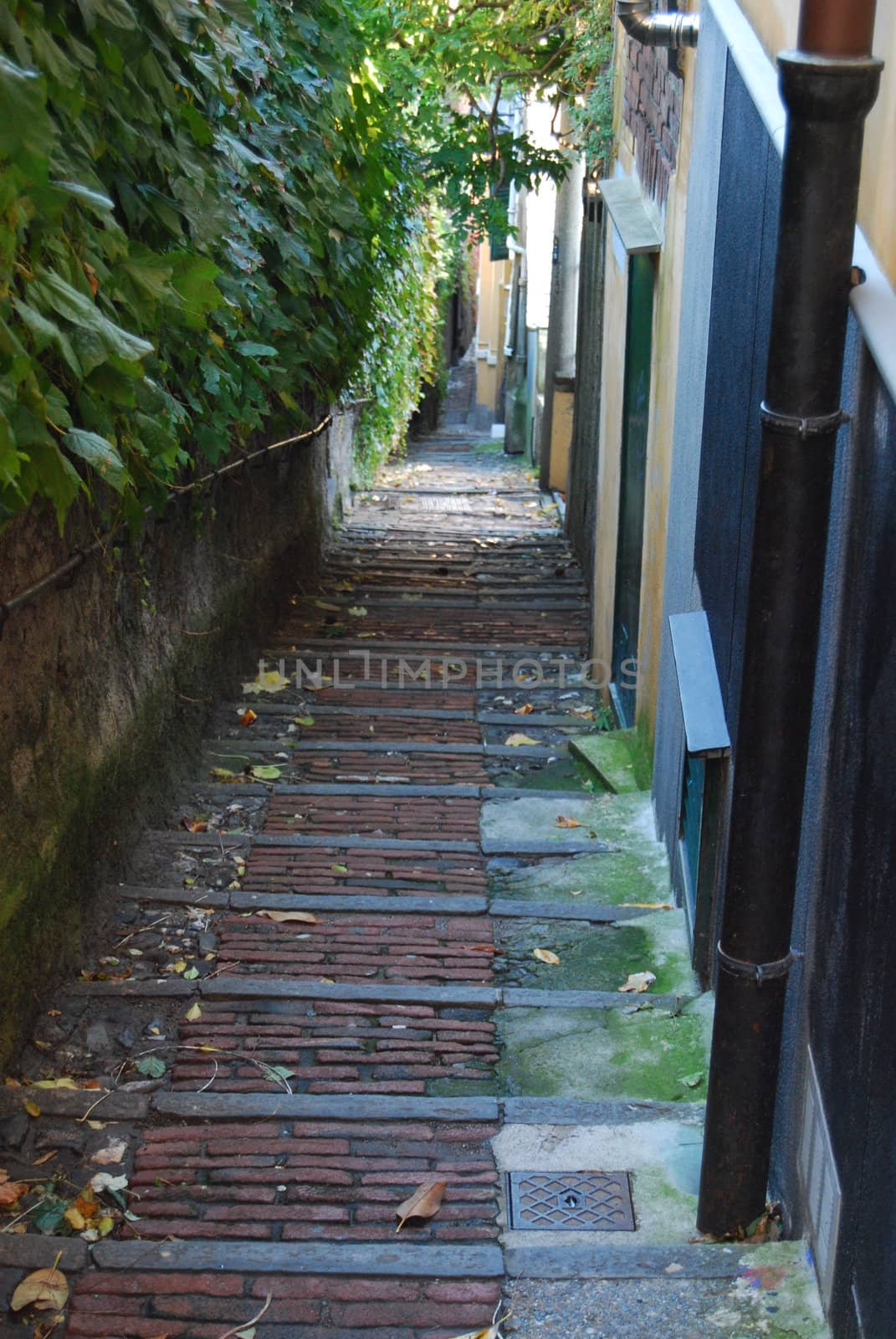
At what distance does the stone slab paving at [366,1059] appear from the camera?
291 cm

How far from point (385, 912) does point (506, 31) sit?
9085 millimetres

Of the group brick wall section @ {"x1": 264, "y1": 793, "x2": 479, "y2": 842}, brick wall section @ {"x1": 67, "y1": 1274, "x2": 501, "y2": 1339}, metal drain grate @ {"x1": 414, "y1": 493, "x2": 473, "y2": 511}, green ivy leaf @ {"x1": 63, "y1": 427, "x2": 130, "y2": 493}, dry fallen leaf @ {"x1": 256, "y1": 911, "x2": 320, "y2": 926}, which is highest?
green ivy leaf @ {"x1": 63, "y1": 427, "x2": 130, "y2": 493}

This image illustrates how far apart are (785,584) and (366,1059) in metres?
2.05

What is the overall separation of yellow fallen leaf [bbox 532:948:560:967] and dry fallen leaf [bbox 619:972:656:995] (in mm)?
260

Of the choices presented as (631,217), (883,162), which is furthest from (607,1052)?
(631,217)

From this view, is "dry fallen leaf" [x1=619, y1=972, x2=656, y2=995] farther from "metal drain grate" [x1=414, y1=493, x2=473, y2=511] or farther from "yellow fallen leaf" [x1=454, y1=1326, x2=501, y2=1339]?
"metal drain grate" [x1=414, y1=493, x2=473, y2=511]

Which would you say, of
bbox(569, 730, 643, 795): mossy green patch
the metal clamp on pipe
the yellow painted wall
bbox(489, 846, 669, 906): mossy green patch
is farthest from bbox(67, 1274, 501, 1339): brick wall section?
the yellow painted wall

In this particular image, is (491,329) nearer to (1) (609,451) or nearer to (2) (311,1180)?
(1) (609,451)

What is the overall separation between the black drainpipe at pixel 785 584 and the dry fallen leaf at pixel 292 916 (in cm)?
204

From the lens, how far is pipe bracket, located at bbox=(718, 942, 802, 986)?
2.82m

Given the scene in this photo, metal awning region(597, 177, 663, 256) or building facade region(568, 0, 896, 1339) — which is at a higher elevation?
metal awning region(597, 177, 663, 256)

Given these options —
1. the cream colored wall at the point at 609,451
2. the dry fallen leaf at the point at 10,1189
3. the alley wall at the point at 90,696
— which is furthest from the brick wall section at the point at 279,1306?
the cream colored wall at the point at 609,451

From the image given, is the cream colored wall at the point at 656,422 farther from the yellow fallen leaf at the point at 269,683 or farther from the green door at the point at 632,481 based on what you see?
the yellow fallen leaf at the point at 269,683

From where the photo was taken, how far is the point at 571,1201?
3266 millimetres
